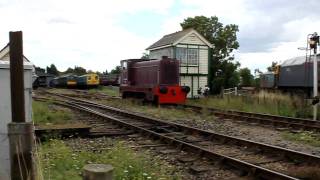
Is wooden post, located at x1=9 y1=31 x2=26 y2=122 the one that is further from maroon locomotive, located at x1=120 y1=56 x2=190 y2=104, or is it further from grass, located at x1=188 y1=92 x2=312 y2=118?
maroon locomotive, located at x1=120 y1=56 x2=190 y2=104

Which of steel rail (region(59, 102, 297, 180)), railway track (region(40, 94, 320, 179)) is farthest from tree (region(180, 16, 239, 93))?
steel rail (region(59, 102, 297, 180))

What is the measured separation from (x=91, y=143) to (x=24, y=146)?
19.1 feet

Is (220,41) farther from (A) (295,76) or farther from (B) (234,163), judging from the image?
(B) (234,163)

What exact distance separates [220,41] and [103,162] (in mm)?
35970

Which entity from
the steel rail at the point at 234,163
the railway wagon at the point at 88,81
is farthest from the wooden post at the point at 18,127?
the railway wagon at the point at 88,81

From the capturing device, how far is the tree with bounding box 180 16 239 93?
Answer: 135 ft

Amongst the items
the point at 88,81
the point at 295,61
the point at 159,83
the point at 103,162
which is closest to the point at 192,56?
the point at 295,61

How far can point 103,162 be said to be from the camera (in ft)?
26.8

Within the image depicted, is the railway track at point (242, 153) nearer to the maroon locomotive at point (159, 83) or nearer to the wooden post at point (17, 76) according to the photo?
the wooden post at point (17, 76)

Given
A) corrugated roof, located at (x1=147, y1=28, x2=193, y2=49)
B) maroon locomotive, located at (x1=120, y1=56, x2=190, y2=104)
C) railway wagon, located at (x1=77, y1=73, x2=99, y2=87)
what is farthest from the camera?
railway wagon, located at (x1=77, y1=73, x2=99, y2=87)

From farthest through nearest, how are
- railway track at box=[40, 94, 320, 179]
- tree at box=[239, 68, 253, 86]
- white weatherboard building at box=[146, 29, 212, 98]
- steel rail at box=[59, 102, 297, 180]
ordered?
1. tree at box=[239, 68, 253, 86]
2. white weatherboard building at box=[146, 29, 212, 98]
3. railway track at box=[40, 94, 320, 179]
4. steel rail at box=[59, 102, 297, 180]

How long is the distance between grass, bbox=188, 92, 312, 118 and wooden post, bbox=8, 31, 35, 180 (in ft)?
47.4

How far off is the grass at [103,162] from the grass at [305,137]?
13.5 ft

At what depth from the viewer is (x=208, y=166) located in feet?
27.7
